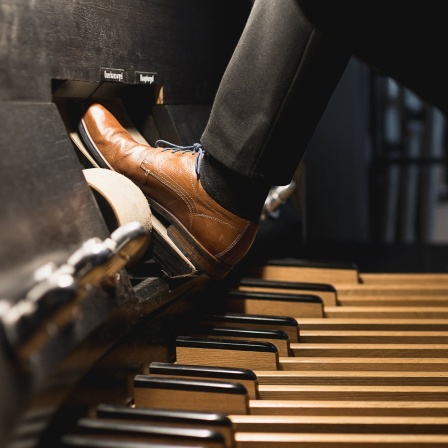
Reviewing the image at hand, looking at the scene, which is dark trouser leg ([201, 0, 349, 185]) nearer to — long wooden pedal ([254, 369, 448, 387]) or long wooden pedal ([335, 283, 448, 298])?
long wooden pedal ([254, 369, 448, 387])

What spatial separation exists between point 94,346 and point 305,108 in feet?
1.56

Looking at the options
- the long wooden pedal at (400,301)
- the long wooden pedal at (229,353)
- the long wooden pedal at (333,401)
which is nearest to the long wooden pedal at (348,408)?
the long wooden pedal at (333,401)

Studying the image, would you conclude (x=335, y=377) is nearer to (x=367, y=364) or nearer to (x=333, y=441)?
(x=367, y=364)

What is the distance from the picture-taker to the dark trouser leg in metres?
1.07

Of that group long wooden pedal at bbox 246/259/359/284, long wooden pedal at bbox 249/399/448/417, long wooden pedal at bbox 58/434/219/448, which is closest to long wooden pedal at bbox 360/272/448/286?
long wooden pedal at bbox 246/259/359/284

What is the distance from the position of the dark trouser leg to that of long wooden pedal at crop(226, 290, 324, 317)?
1.11 feet

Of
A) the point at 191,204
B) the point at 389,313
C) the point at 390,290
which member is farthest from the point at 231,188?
the point at 390,290

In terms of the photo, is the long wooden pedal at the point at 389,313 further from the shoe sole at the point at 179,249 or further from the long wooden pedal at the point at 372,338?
the shoe sole at the point at 179,249

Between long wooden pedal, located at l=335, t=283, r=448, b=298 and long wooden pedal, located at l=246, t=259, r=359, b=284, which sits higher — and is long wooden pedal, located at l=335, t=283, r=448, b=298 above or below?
below

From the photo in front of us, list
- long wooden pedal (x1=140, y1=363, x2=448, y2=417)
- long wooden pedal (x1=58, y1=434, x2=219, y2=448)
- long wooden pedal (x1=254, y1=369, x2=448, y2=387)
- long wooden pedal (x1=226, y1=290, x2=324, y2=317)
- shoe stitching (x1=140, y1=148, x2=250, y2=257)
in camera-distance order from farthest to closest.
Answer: long wooden pedal (x1=226, y1=290, x2=324, y2=317) → shoe stitching (x1=140, y1=148, x2=250, y2=257) → long wooden pedal (x1=254, y1=369, x2=448, y2=387) → long wooden pedal (x1=140, y1=363, x2=448, y2=417) → long wooden pedal (x1=58, y1=434, x2=219, y2=448)

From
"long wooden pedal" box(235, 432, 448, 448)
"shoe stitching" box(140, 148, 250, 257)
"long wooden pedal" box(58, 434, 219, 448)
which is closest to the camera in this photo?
"long wooden pedal" box(58, 434, 219, 448)

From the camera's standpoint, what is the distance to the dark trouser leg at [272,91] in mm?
1066

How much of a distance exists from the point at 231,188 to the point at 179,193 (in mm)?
79

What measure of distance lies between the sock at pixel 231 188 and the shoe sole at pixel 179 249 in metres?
0.08
